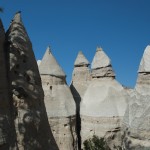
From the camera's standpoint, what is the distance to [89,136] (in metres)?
15.3

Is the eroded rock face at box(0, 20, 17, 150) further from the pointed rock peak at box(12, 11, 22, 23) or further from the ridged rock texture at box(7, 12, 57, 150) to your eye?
the pointed rock peak at box(12, 11, 22, 23)

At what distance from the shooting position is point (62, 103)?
48.9ft

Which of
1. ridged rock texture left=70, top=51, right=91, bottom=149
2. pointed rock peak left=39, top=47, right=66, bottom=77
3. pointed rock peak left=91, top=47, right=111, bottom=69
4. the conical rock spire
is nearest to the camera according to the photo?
pointed rock peak left=39, top=47, right=66, bottom=77

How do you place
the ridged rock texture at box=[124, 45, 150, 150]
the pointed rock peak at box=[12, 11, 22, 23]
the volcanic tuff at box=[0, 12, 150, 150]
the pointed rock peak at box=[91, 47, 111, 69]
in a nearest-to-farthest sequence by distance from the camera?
the volcanic tuff at box=[0, 12, 150, 150] → the pointed rock peak at box=[12, 11, 22, 23] → the ridged rock texture at box=[124, 45, 150, 150] → the pointed rock peak at box=[91, 47, 111, 69]

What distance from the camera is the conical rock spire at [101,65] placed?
16.8 metres

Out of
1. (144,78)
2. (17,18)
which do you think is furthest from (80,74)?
(17,18)

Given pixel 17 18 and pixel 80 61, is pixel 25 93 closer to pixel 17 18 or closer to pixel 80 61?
pixel 17 18

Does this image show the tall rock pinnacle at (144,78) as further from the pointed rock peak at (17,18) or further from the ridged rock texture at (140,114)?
the pointed rock peak at (17,18)

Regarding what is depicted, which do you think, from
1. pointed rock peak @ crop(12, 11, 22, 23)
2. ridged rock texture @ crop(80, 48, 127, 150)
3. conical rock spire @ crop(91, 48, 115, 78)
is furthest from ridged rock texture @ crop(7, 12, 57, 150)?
conical rock spire @ crop(91, 48, 115, 78)

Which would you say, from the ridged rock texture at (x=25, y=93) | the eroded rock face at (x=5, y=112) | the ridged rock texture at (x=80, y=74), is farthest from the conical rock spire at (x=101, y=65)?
the eroded rock face at (x=5, y=112)

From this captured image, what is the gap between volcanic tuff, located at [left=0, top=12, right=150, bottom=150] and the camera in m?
5.91

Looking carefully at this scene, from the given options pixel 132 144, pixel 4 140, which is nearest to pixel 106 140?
pixel 132 144

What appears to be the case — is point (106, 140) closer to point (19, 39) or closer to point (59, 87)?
point (59, 87)

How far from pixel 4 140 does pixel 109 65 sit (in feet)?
39.6
